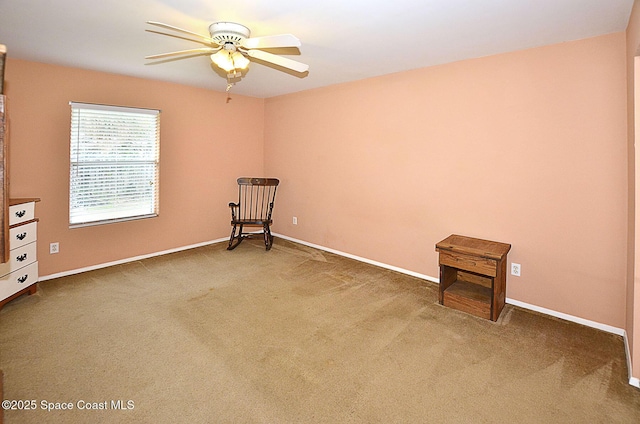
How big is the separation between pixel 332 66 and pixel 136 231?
3174 millimetres

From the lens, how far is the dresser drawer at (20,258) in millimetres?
2900

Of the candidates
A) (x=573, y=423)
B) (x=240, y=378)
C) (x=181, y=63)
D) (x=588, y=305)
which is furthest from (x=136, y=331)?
(x=588, y=305)

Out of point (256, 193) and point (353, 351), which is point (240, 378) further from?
point (256, 193)

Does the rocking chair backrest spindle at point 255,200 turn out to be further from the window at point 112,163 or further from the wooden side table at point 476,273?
the wooden side table at point 476,273

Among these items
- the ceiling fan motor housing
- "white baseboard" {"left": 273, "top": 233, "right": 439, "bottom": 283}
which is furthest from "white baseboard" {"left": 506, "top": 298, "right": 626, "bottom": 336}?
the ceiling fan motor housing

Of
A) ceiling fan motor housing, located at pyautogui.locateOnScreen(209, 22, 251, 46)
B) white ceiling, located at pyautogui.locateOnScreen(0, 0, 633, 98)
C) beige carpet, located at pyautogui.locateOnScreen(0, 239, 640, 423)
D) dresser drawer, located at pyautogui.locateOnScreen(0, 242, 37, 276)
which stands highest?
white ceiling, located at pyautogui.locateOnScreen(0, 0, 633, 98)

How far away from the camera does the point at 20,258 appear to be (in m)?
3.06

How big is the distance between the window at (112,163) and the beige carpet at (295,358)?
3.00 ft

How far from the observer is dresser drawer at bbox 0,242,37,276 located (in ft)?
9.52

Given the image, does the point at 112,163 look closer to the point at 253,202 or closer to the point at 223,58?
the point at 253,202

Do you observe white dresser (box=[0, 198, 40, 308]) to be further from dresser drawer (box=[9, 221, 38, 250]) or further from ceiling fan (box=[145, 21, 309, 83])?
ceiling fan (box=[145, 21, 309, 83])

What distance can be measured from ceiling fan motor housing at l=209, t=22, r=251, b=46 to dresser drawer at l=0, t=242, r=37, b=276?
8.58ft

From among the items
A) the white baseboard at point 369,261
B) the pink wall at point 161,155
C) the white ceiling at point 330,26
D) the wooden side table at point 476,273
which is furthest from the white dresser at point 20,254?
the wooden side table at point 476,273

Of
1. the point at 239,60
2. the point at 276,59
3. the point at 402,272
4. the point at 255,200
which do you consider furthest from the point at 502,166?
the point at 255,200
